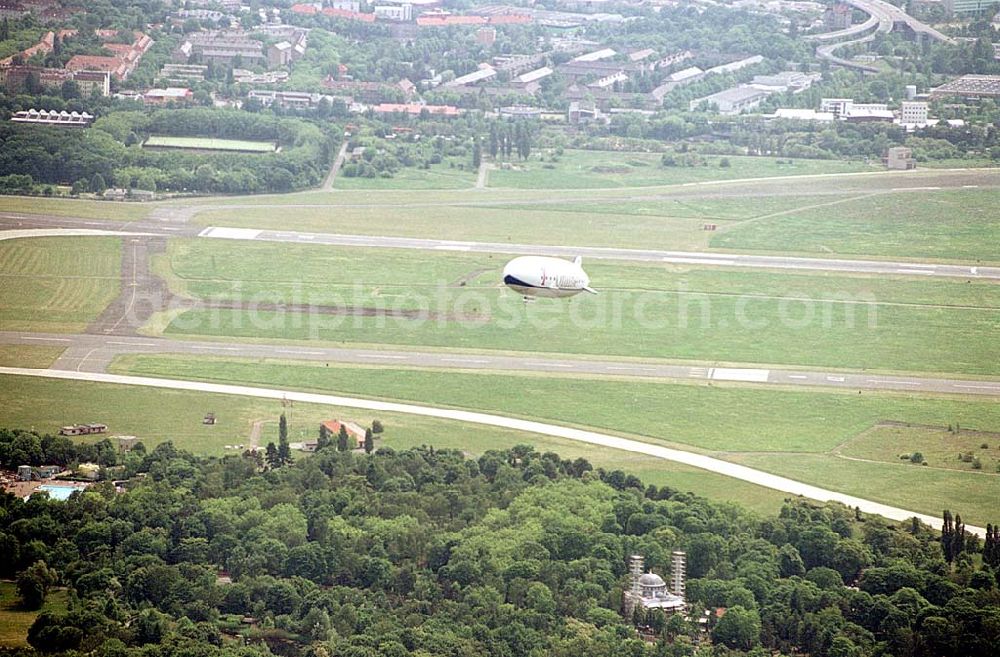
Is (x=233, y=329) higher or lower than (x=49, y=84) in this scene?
lower

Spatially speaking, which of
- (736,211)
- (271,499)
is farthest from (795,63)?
(271,499)

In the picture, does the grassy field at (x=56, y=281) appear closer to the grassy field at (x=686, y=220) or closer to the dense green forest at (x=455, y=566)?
the grassy field at (x=686, y=220)

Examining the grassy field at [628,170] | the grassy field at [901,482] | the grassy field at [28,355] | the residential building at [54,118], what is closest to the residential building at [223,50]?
the residential building at [54,118]

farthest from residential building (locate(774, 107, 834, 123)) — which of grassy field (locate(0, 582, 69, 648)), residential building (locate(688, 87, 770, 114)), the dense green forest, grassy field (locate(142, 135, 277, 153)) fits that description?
grassy field (locate(0, 582, 69, 648))

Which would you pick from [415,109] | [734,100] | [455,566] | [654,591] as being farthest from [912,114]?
[455,566]

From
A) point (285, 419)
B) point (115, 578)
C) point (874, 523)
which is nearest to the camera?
point (115, 578)

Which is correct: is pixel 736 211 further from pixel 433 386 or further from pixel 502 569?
pixel 502 569
